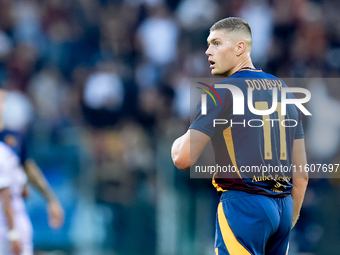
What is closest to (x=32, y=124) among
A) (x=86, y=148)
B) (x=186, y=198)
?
(x=86, y=148)

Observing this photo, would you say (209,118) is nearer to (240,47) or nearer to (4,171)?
(240,47)

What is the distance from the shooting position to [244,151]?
3848 millimetres

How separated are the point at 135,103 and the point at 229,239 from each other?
20.0ft

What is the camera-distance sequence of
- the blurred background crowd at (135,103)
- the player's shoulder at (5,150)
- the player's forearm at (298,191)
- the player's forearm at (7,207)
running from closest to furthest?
the player's forearm at (298,191), the player's forearm at (7,207), the player's shoulder at (5,150), the blurred background crowd at (135,103)

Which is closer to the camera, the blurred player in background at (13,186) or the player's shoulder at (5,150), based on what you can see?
the blurred player in background at (13,186)

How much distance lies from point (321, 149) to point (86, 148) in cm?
394

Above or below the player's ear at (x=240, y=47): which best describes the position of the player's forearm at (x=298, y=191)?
below

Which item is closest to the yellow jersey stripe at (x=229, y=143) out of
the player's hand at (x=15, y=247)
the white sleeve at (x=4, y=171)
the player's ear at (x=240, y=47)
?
the player's ear at (x=240, y=47)

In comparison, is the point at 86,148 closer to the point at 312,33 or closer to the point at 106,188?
the point at 106,188

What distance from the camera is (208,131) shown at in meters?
3.78

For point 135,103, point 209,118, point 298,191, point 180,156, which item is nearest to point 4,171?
point 180,156

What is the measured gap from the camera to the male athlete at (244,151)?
3.78m

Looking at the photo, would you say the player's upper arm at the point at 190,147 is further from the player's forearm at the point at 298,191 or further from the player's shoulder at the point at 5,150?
the player's shoulder at the point at 5,150

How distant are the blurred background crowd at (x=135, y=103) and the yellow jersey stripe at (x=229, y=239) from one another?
422 cm
